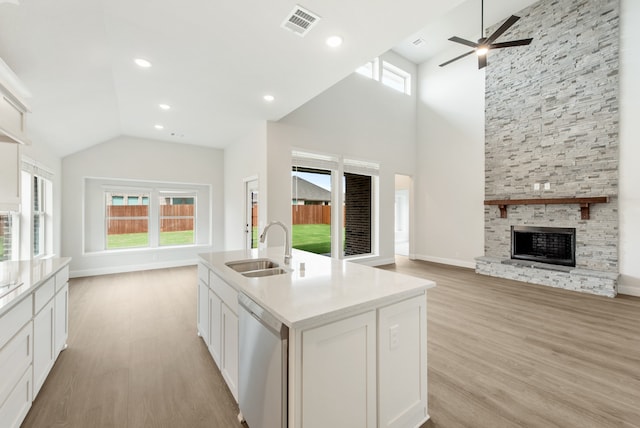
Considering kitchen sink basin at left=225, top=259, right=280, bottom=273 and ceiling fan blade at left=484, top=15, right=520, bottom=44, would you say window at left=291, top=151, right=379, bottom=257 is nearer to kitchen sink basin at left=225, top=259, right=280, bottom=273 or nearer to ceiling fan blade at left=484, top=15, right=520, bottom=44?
kitchen sink basin at left=225, top=259, right=280, bottom=273

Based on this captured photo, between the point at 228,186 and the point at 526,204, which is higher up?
the point at 228,186

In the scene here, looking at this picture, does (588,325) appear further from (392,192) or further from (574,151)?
(392,192)

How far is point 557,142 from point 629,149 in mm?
924

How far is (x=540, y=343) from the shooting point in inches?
105

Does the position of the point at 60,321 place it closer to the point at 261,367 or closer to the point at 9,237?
the point at 9,237

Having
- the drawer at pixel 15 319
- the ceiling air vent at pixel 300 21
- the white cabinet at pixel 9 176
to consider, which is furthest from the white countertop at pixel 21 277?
the ceiling air vent at pixel 300 21

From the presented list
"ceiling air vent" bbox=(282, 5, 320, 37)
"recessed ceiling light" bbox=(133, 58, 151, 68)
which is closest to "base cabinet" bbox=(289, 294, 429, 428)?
"ceiling air vent" bbox=(282, 5, 320, 37)

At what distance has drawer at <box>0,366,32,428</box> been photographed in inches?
57.5

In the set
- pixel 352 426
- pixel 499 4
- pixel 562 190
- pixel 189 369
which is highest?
pixel 499 4

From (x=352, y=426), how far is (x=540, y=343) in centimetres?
241

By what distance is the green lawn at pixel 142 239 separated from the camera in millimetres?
5965

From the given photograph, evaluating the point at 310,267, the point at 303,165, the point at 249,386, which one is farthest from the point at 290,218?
the point at 249,386

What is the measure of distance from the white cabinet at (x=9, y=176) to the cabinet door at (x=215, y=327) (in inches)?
61.6

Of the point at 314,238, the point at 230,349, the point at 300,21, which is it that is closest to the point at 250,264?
the point at 230,349
